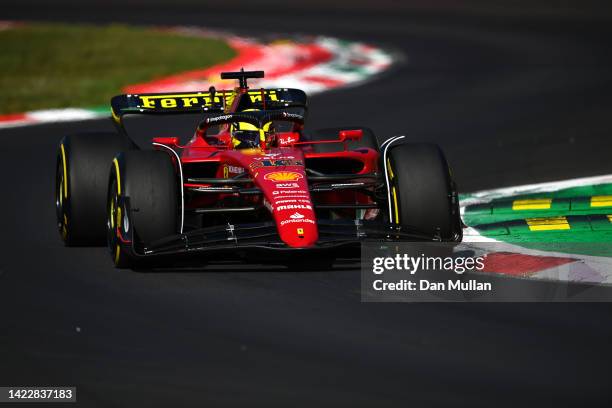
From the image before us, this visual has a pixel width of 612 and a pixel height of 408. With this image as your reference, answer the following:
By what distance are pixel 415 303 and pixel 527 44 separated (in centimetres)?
2016

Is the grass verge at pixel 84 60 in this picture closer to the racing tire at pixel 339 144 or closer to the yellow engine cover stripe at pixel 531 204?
the racing tire at pixel 339 144

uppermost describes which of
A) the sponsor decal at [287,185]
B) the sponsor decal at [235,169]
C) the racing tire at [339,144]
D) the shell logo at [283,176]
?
the racing tire at [339,144]

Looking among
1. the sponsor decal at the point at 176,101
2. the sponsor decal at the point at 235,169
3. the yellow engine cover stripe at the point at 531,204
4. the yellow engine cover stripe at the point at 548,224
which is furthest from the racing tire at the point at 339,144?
the yellow engine cover stripe at the point at 548,224

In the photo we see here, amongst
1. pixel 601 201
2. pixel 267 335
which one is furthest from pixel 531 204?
pixel 267 335

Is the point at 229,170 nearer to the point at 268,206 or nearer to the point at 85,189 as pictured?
the point at 268,206

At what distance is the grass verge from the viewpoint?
2425 cm

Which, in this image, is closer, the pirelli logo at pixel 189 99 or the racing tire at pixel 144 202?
the racing tire at pixel 144 202

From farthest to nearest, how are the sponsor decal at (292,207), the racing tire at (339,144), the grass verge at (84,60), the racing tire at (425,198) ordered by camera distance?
the grass verge at (84,60) < the racing tire at (339,144) < the racing tire at (425,198) < the sponsor decal at (292,207)

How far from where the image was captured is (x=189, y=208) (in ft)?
36.5

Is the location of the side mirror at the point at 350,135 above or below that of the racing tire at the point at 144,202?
above

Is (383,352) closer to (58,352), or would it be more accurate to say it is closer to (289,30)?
(58,352)

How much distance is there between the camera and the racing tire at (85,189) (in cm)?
1195

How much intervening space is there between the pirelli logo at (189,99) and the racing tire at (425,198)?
2576 mm

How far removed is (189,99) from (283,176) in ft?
9.14
